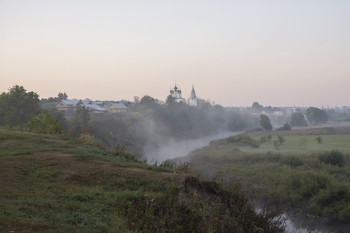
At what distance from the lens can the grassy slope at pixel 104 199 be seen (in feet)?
16.5

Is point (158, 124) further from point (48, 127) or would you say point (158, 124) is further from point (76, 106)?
point (48, 127)

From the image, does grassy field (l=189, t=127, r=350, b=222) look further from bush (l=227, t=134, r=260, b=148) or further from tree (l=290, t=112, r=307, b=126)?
tree (l=290, t=112, r=307, b=126)

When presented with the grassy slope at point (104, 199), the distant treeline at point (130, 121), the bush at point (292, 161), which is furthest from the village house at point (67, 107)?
the grassy slope at point (104, 199)

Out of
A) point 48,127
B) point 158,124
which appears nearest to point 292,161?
point 48,127

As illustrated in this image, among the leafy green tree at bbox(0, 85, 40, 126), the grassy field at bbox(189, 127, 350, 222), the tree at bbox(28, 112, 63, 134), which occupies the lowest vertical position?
the grassy field at bbox(189, 127, 350, 222)

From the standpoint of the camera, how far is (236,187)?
9.52 metres

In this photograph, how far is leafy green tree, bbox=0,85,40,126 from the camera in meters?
36.2

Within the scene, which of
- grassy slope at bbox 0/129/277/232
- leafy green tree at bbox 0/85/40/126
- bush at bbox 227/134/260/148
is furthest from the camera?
bush at bbox 227/134/260/148

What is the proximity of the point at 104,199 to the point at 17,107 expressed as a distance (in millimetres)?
35194

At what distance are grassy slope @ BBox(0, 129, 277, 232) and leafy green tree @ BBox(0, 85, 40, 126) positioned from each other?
2895cm

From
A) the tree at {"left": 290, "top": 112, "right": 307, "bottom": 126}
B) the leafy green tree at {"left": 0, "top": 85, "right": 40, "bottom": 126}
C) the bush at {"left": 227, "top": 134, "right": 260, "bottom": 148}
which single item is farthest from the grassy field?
the tree at {"left": 290, "top": 112, "right": 307, "bottom": 126}

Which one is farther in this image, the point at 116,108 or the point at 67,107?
the point at 116,108

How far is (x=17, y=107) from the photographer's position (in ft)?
119

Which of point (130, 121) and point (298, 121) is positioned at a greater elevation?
point (130, 121)
